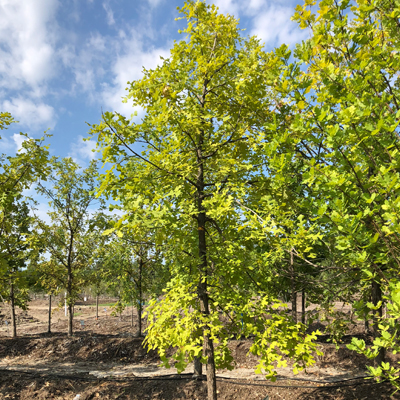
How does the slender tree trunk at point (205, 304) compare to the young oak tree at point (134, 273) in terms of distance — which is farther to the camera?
the young oak tree at point (134, 273)

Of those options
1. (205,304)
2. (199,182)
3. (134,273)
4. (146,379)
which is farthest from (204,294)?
(134,273)

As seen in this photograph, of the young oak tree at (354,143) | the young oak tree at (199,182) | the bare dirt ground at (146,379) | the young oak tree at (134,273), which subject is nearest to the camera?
the young oak tree at (354,143)

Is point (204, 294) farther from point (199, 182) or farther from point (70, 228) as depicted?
point (70, 228)

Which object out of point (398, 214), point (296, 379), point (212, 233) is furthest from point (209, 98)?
point (296, 379)

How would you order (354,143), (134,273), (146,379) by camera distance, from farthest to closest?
(134,273), (146,379), (354,143)

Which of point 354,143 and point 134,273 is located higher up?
point 354,143

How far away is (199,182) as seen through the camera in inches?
164

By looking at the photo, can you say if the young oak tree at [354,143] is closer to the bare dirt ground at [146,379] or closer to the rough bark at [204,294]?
the rough bark at [204,294]

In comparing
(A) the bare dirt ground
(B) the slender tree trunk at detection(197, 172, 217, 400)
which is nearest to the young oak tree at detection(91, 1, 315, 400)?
(B) the slender tree trunk at detection(197, 172, 217, 400)

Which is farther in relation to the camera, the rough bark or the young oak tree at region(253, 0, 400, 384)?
the rough bark

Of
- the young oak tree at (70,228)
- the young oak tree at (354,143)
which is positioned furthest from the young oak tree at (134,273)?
the young oak tree at (354,143)

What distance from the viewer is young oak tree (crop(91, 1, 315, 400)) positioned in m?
3.10

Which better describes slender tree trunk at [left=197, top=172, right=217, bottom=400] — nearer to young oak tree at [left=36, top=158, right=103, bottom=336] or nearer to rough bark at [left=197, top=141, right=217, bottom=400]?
rough bark at [left=197, top=141, right=217, bottom=400]

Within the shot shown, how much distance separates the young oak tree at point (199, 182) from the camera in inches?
122
